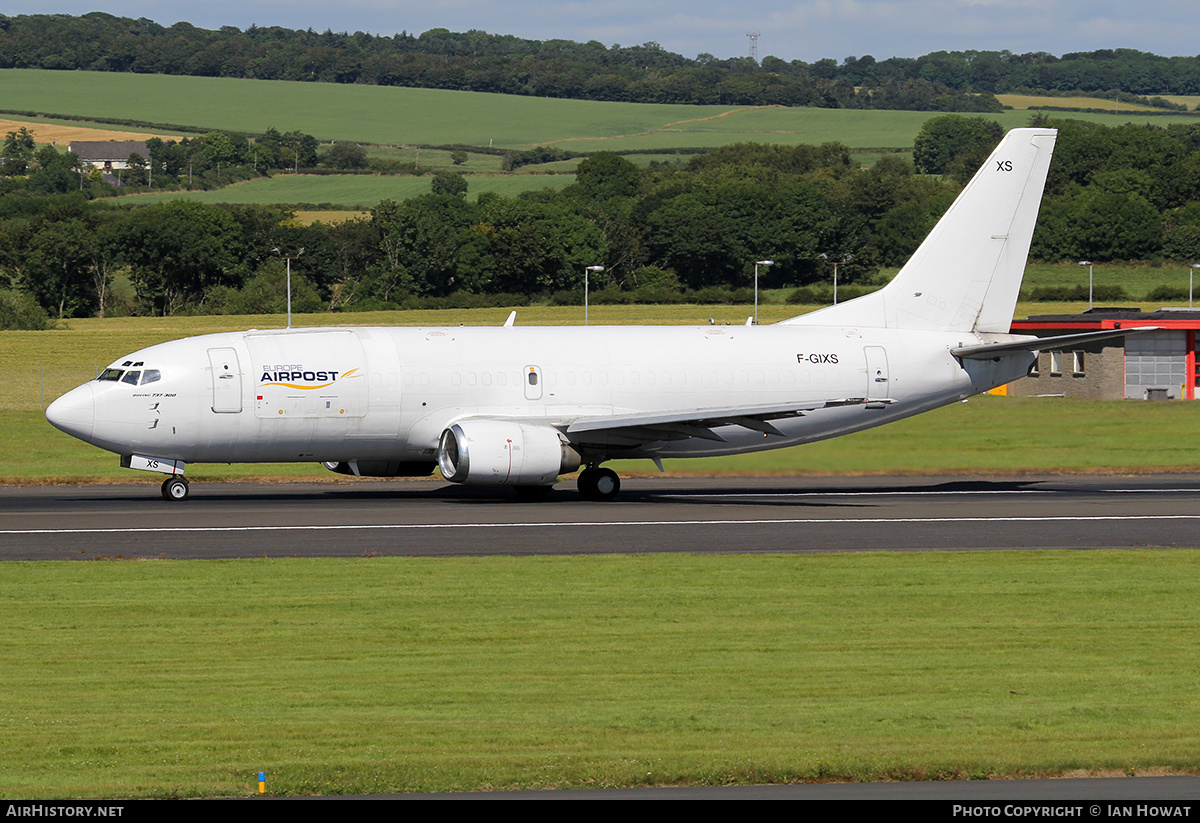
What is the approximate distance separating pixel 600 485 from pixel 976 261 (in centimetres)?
1240

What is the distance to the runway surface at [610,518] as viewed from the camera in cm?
2670

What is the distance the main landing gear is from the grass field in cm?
1110

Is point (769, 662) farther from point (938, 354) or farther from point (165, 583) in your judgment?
point (938, 354)

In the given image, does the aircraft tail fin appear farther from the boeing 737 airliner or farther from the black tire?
the black tire

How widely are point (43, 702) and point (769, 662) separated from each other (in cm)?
804

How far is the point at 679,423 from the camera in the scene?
111ft

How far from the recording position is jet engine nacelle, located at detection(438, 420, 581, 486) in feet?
108

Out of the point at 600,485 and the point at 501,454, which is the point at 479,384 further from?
the point at 600,485

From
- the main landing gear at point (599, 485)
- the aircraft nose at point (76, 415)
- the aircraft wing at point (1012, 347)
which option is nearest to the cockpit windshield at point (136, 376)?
the aircraft nose at point (76, 415)

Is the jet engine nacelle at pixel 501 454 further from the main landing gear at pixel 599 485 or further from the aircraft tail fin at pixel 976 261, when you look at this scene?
the aircraft tail fin at pixel 976 261

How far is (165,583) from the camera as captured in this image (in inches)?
871


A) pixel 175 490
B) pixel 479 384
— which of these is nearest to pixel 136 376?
pixel 175 490

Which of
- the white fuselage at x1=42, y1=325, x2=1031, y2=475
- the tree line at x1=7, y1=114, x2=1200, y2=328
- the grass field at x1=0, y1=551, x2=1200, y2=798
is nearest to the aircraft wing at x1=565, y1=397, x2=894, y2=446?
the white fuselage at x1=42, y1=325, x2=1031, y2=475

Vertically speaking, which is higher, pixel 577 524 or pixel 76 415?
pixel 76 415
